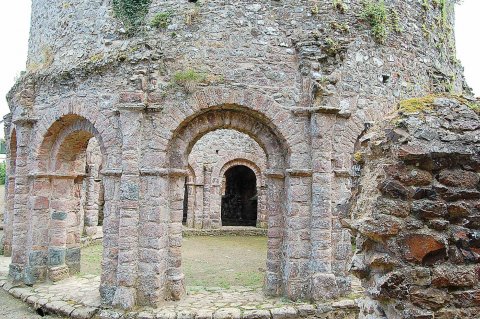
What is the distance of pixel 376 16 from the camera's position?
8.32m

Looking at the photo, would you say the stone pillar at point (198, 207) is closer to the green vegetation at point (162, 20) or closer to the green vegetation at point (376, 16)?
the green vegetation at point (162, 20)

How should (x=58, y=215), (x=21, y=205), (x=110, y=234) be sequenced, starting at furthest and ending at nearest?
(x=21, y=205)
(x=58, y=215)
(x=110, y=234)

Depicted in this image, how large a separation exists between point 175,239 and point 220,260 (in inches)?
172

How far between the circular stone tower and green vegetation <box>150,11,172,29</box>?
25 mm

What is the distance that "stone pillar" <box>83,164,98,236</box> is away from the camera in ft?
46.6

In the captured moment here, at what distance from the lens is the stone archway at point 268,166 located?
24.9 ft

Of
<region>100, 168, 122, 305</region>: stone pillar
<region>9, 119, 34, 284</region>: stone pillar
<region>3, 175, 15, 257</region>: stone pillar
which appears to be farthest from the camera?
<region>3, 175, 15, 257</region>: stone pillar

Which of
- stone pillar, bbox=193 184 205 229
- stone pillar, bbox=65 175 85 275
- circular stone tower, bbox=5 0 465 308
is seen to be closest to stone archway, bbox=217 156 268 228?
stone pillar, bbox=193 184 205 229

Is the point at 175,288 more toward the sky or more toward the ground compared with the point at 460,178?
more toward the ground

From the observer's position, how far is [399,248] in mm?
3070

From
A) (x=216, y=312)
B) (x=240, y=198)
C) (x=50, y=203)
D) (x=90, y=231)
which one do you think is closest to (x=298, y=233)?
(x=216, y=312)

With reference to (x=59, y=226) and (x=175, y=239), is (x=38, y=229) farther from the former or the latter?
(x=175, y=239)

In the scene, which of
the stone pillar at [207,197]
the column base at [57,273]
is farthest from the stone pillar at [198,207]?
the column base at [57,273]

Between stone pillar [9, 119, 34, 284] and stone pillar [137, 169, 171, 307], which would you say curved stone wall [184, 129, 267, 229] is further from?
stone pillar [137, 169, 171, 307]
